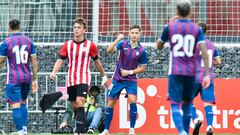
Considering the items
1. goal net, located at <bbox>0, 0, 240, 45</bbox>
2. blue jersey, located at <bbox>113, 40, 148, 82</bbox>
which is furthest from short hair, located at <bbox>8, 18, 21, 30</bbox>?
goal net, located at <bbox>0, 0, 240, 45</bbox>

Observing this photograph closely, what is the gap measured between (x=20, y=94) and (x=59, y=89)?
496cm

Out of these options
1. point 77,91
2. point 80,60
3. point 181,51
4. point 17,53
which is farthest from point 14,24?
point 181,51

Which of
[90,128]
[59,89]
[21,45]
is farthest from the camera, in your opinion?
[59,89]

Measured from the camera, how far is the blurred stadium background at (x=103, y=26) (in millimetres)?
21438

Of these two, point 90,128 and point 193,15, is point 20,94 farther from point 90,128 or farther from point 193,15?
point 193,15

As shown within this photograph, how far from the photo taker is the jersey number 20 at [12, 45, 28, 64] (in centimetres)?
1609

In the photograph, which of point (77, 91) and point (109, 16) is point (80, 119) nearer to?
point (77, 91)

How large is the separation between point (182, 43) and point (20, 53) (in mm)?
3635

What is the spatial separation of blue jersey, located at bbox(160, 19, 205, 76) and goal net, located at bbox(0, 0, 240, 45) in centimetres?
793

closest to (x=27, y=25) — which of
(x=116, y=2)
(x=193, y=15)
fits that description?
(x=116, y=2)

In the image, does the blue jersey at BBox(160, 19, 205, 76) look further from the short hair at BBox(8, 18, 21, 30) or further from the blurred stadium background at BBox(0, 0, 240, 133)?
the blurred stadium background at BBox(0, 0, 240, 133)

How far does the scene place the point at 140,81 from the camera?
67.0ft

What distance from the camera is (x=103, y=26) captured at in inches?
858

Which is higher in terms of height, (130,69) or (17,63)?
(17,63)
